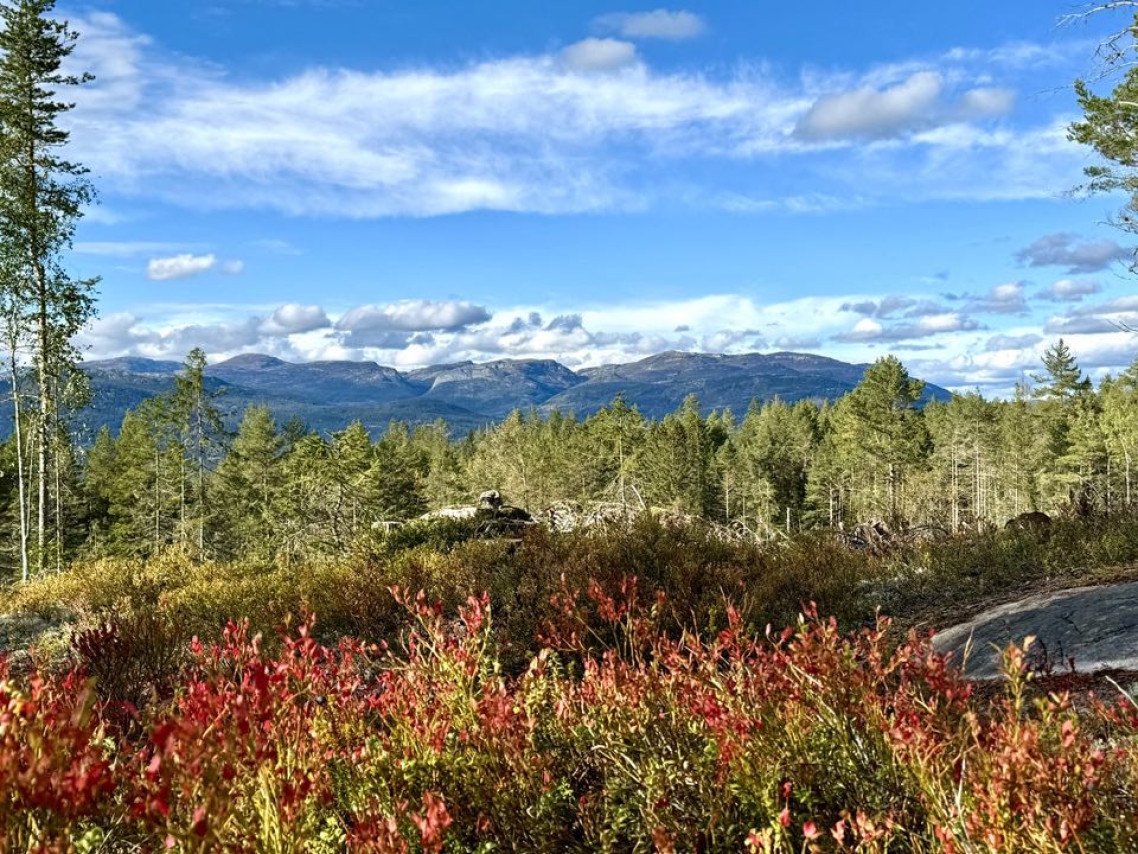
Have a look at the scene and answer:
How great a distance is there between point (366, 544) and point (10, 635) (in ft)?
14.9

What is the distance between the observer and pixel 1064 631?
5340 mm

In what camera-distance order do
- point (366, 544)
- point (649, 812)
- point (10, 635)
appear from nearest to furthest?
1. point (649, 812)
2. point (10, 635)
3. point (366, 544)

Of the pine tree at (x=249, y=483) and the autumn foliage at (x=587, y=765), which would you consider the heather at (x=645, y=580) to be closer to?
the autumn foliage at (x=587, y=765)

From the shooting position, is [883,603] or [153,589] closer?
[883,603]

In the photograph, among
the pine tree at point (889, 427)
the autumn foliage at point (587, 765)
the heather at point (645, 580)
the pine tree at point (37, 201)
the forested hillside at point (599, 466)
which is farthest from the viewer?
the pine tree at point (889, 427)

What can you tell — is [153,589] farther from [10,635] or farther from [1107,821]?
[1107,821]

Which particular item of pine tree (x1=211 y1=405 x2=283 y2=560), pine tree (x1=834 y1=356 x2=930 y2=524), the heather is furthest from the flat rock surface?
pine tree (x1=834 y1=356 x2=930 y2=524)

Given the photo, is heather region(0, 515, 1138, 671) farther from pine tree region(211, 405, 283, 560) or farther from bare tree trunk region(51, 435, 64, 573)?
pine tree region(211, 405, 283, 560)

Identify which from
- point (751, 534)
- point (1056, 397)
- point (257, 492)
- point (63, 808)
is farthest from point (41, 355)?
point (1056, 397)

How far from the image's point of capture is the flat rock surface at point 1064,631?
4.67 m

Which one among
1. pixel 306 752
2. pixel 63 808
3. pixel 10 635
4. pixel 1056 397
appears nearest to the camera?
pixel 63 808

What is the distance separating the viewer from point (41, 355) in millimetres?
20594

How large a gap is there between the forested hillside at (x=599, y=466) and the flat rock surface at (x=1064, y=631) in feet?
24.0

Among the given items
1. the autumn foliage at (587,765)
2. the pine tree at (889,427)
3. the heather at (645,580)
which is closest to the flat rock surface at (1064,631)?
the heather at (645,580)
